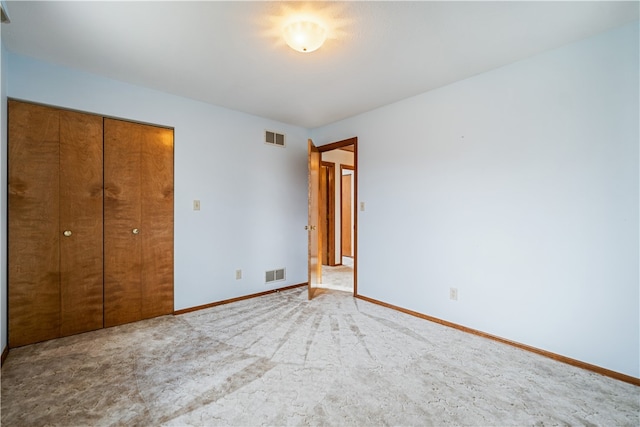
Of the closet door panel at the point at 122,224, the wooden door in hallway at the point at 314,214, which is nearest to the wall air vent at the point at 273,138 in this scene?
the wooden door in hallway at the point at 314,214

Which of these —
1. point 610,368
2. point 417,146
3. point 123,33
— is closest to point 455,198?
point 417,146

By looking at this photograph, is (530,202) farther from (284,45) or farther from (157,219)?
(157,219)

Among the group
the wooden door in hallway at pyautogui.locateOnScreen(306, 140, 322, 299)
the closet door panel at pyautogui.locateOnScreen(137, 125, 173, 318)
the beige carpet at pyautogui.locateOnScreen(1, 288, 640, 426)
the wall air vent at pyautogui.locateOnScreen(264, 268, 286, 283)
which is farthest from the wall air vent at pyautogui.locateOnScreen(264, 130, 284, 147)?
the beige carpet at pyautogui.locateOnScreen(1, 288, 640, 426)

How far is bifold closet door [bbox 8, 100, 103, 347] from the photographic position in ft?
7.69

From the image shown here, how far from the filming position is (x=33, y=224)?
7.89 feet

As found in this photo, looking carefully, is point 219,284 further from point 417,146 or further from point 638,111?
point 638,111

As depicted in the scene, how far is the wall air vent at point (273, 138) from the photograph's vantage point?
391 centimetres

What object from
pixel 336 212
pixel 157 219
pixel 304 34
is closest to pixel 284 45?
pixel 304 34

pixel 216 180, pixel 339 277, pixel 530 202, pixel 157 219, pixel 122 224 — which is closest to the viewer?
pixel 530 202

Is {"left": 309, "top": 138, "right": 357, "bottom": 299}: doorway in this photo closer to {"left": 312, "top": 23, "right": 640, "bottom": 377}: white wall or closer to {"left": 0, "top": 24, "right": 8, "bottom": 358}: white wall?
{"left": 312, "top": 23, "right": 640, "bottom": 377}: white wall

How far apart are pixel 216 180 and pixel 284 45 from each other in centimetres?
182

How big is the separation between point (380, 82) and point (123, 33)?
2.13m

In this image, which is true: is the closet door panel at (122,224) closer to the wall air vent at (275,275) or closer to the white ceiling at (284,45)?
the white ceiling at (284,45)

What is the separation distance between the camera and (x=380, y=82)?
2801 mm
